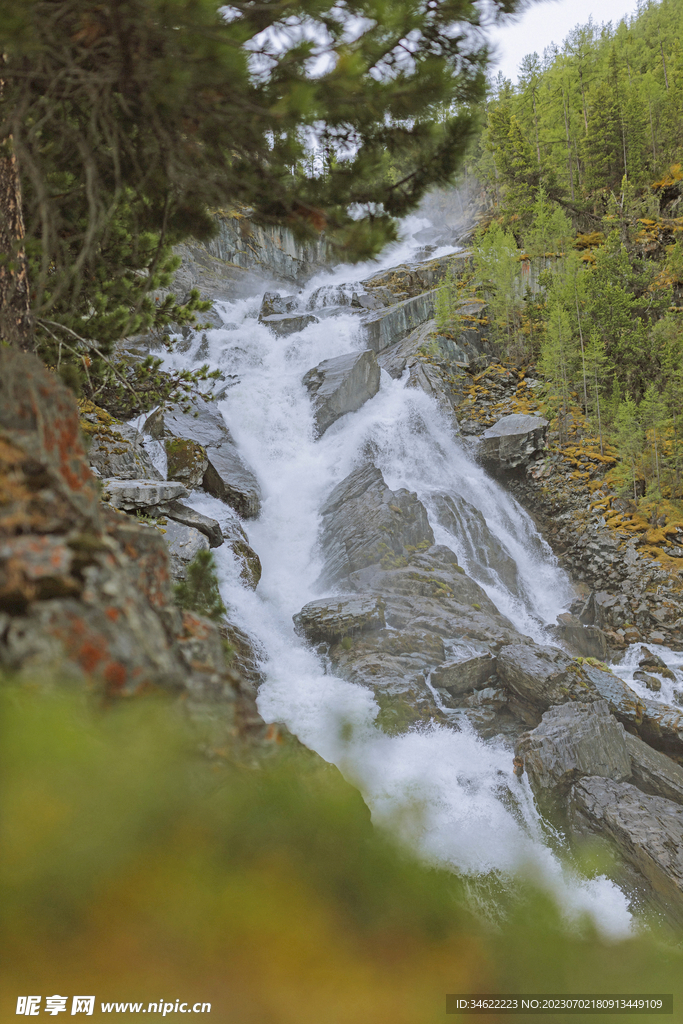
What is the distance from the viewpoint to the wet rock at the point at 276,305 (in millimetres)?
27094

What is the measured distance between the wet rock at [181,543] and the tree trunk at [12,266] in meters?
5.24

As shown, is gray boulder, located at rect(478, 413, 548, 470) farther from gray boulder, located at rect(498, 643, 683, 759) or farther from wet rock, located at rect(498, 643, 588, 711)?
wet rock, located at rect(498, 643, 588, 711)

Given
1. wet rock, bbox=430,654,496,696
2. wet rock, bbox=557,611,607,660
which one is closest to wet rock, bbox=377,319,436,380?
wet rock, bbox=557,611,607,660

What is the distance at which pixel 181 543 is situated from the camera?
10.0 metres

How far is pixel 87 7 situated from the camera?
331cm

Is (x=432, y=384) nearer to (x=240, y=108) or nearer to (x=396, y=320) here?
(x=396, y=320)

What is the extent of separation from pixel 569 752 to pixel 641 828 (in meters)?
1.34

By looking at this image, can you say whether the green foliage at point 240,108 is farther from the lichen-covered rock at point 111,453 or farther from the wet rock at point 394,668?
the wet rock at point 394,668

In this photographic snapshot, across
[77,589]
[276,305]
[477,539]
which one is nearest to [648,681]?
[477,539]

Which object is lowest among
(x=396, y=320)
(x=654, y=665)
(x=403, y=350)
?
(x=654, y=665)

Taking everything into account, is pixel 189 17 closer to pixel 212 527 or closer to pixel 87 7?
pixel 87 7

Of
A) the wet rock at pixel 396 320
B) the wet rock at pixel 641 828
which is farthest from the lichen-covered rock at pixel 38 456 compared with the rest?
the wet rock at pixel 396 320

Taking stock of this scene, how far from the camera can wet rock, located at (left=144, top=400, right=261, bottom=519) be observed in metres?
14.7

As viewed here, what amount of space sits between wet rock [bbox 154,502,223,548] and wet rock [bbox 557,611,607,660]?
9964mm
